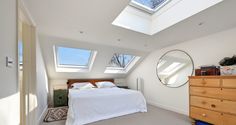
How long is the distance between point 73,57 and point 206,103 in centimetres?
383

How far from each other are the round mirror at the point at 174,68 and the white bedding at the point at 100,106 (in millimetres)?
1076

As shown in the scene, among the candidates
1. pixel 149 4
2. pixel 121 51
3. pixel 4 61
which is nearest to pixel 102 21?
pixel 149 4

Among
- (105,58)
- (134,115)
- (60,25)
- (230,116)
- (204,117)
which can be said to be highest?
(60,25)

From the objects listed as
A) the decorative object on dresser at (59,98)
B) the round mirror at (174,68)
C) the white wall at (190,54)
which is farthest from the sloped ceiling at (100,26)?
the decorative object on dresser at (59,98)

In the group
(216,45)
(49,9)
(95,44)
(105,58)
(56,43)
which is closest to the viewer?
(49,9)

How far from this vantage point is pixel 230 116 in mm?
1959

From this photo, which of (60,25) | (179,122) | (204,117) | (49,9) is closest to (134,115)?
(179,122)

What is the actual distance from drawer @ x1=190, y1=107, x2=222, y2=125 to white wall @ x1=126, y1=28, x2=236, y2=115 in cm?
64

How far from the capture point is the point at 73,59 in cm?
412

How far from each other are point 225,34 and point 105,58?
3.21 metres

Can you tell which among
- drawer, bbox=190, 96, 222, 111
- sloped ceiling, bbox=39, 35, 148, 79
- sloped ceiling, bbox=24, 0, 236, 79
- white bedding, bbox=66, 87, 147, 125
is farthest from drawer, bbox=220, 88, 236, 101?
sloped ceiling, bbox=39, 35, 148, 79

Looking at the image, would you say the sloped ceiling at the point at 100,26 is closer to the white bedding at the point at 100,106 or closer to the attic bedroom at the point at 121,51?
the attic bedroom at the point at 121,51

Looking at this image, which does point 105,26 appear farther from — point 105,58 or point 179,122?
point 179,122

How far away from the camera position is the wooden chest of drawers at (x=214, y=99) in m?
1.97
